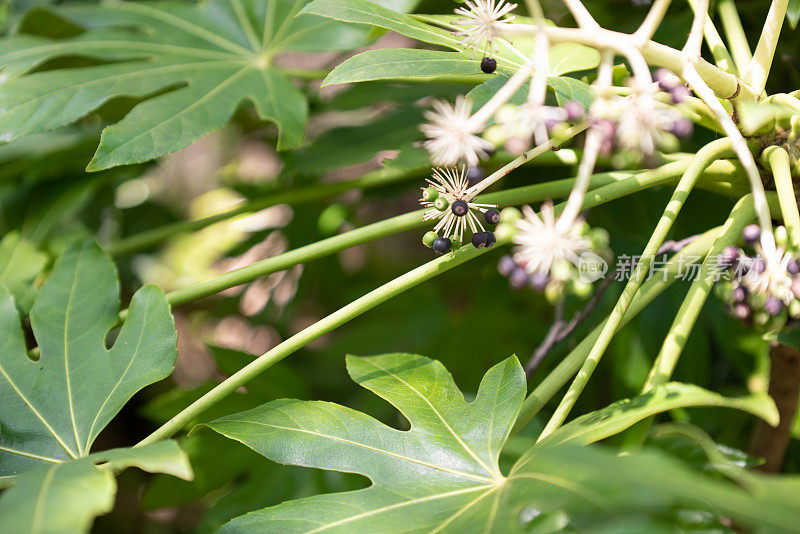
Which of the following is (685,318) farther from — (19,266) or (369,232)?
(19,266)

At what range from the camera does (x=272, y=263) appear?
0.92 m

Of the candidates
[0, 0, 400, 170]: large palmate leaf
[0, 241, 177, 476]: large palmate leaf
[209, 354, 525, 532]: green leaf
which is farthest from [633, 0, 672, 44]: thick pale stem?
[0, 241, 177, 476]: large palmate leaf

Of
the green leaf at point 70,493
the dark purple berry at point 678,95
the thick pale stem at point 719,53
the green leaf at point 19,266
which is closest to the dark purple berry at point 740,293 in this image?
the dark purple berry at point 678,95

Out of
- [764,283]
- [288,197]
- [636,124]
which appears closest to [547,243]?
[636,124]

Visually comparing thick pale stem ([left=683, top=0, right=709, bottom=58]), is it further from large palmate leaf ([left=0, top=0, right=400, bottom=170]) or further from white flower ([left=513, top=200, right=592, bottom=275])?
large palmate leaf ([left=0, top=0, right=400, bottom=170])

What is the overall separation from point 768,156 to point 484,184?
38 centimetres

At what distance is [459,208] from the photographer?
710 millimetres

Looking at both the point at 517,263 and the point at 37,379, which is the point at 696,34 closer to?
the point at 517,263

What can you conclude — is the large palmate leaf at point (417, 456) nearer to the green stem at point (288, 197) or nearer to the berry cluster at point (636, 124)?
the berry cluster at point (636, 124)

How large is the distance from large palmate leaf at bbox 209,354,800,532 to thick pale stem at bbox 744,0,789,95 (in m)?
0.43

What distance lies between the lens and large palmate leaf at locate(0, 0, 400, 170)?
102 centimetres

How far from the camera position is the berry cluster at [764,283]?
63 cm

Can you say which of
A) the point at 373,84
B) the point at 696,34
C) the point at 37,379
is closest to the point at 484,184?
the point at 696,34

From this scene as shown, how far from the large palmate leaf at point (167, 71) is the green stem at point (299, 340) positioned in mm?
391
